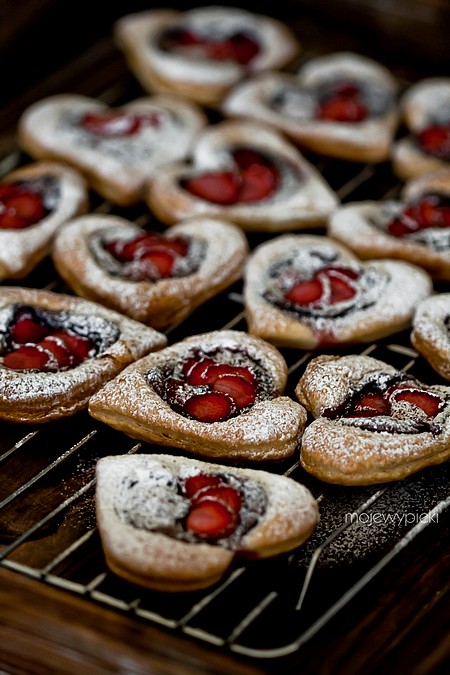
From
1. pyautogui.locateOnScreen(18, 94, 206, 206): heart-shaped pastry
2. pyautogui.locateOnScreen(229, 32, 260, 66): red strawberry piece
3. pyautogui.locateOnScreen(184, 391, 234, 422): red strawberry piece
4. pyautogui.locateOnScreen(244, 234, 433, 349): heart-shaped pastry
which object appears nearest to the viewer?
pyautogui.locateOnScreen(184, 391, 234, 422): red strawberry piece

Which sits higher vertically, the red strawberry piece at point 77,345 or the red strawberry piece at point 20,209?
the red strawberry piece at point 20,209

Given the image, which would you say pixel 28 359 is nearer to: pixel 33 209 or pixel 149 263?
pixel 149 263

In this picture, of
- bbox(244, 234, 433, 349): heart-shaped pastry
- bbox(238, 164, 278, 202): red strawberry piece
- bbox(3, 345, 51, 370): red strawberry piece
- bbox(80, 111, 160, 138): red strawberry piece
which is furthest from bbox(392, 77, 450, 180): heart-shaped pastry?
bbox(3, 345, 51, 370): red strawberry piece

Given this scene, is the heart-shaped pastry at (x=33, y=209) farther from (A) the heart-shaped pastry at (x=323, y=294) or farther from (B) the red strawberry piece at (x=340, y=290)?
(B) the red strawberry piece at (x=340, y=290)

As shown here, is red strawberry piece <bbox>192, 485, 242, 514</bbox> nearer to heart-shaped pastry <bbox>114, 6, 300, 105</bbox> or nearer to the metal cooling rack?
the metal cooling rack

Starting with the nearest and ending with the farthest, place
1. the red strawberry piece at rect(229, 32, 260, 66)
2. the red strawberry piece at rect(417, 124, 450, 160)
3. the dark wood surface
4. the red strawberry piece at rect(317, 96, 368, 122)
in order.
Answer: the dark wood surface → the red strawberry piece at rect(417, 124, 450, 160) → the red strawberry piece at rect(317, 96, 368, 122) → the red strawberry piece at rect(229, 32, 260, 66)

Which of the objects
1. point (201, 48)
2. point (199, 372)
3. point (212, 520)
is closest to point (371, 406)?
point (199, 372)

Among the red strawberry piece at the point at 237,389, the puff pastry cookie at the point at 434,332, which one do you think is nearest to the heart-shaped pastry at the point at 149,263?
the red strawberry piece at the point at 237,389
